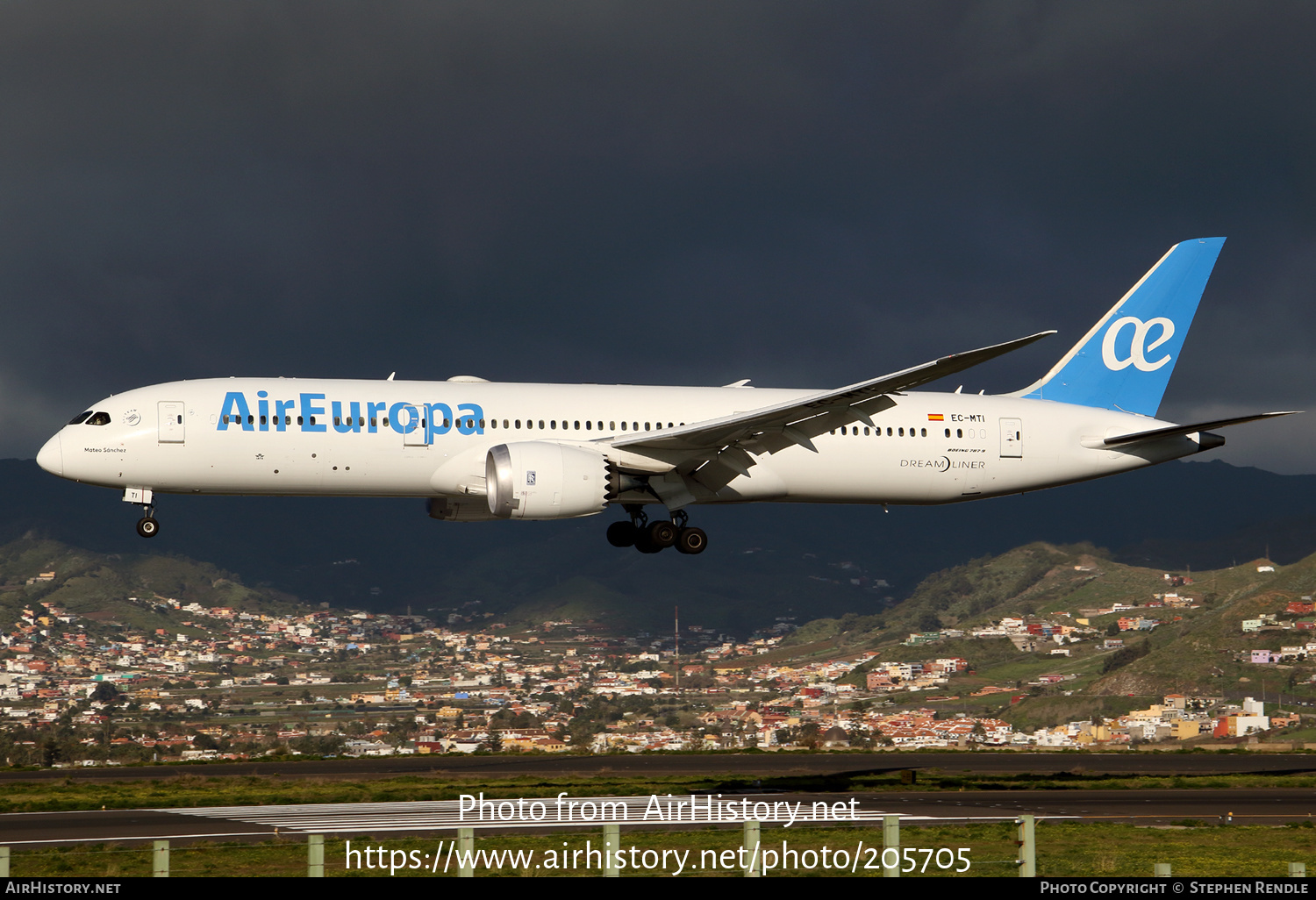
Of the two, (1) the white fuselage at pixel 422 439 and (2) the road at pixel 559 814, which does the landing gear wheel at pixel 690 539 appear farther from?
(2) the road at pixel 559 814

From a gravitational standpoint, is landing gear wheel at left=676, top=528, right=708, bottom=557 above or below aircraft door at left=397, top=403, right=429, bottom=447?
below

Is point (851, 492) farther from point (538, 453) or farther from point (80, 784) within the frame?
point (80, 784)

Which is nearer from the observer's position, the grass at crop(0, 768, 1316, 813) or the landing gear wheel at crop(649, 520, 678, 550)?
the grass at crop(0, 768, 1316, 813)

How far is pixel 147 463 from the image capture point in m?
38.3

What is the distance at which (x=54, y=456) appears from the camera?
38781 mm

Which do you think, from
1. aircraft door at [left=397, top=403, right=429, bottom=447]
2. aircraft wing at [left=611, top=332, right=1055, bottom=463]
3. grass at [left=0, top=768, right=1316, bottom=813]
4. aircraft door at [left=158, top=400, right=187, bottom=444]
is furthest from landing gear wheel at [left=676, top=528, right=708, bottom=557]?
aircraft door at [left=158, top=400, right=187, bottom=444]

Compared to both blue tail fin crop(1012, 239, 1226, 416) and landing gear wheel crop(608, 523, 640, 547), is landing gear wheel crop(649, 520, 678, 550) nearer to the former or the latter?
landing gear wheel crop(608, 523, 640, 547)

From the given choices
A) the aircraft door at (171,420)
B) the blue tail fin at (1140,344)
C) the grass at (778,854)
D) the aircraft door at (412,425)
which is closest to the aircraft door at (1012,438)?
the blue tail fin at (1140,344)

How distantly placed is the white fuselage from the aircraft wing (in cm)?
119

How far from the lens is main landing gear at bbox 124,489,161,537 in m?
39.1

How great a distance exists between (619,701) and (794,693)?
29.7 m

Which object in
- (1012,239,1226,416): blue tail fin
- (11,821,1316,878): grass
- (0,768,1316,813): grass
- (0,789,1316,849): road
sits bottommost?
(11,821,1316,878): grass

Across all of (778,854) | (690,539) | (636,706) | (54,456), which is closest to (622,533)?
(690,539)

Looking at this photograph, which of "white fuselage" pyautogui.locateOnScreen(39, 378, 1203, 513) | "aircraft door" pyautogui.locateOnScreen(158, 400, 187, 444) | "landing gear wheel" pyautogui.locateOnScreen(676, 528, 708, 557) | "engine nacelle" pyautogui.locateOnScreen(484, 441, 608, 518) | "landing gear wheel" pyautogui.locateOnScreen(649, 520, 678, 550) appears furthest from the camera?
"landing gear wheel" pyautogui.locateOnScreen(649, 520, 678, 550)
